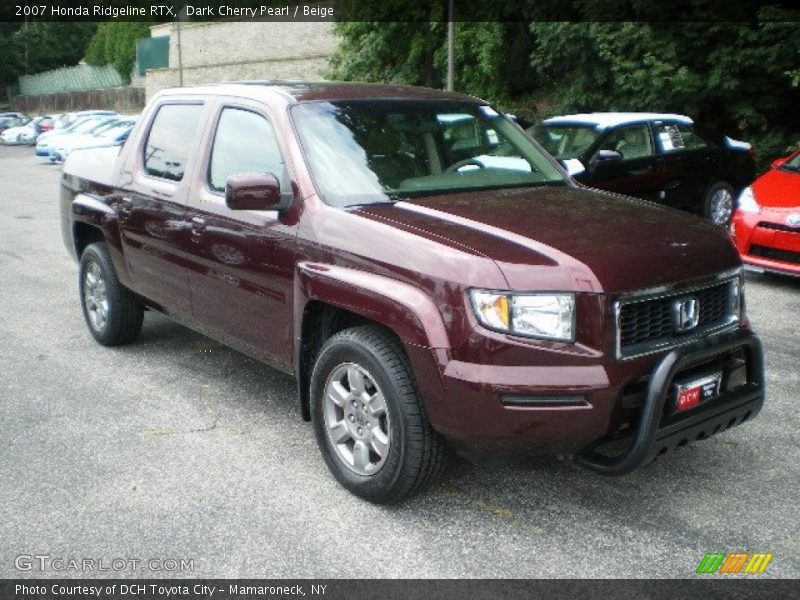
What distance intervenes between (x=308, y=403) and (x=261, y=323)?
0.51 metres

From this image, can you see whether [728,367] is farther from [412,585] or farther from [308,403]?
[308,403]

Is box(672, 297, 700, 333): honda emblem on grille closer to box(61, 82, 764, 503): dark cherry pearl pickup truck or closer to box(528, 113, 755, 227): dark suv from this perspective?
box(61, 82, 764, 503): dark cherry pearl pickup truck

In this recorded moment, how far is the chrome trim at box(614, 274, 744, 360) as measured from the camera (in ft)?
11.3

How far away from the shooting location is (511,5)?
22.4 metres

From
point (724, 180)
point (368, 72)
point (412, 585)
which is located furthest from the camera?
point (368, 72)

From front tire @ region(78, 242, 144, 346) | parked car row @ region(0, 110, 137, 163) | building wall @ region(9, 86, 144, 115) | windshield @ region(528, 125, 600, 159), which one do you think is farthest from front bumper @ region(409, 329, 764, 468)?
building wall @ region(9, 86, 144, 115)

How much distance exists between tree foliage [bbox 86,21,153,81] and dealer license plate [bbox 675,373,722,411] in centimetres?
6235

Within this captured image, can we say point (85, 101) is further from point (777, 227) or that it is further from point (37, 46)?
point (777, 227)

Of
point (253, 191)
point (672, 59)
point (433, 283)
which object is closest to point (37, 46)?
point (672, 59)

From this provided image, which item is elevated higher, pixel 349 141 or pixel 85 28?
pixel 85 28

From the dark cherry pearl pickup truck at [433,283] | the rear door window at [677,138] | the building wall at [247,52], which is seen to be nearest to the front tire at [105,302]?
the dark cherry pearl pickup truck at [433,283]

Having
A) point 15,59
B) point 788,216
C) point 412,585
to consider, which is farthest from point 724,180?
point 15,59

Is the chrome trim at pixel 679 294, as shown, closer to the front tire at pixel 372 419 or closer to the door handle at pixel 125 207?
the front tire at pixel 372 419

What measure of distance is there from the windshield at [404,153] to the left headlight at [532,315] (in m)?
1.00
